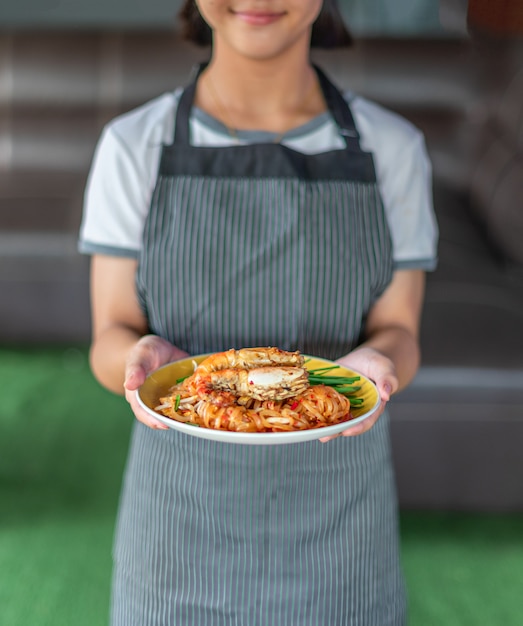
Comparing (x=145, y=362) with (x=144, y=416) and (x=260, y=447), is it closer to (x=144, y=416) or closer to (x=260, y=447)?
(x=144, y=416)

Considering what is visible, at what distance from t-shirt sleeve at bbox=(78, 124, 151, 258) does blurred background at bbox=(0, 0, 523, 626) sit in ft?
3.98

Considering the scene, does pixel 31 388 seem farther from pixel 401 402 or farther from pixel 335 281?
pixel 335 281

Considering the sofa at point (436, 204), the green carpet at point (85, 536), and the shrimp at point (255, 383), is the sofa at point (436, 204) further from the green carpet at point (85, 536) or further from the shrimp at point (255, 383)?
the shrimp at point (255, 383)

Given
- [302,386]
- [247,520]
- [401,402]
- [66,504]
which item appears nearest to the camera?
[302,386]

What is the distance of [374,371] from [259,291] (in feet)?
0.85

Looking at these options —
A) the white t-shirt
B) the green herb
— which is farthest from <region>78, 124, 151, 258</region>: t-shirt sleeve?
the green herb

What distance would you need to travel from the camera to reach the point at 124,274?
1319mm

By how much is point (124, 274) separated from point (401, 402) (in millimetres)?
1218

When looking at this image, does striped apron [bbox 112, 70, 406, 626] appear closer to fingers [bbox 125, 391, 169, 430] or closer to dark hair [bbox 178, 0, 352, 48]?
dark hair [bbox 178, 0, 352, 48]

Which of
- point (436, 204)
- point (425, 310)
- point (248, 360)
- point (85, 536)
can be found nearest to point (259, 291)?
point (248, 360)

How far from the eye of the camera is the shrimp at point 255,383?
3.52 feet

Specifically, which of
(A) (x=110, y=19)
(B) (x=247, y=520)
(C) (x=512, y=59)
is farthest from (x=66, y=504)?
(A) (x=110, y=19)

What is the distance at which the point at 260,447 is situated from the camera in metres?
1.26

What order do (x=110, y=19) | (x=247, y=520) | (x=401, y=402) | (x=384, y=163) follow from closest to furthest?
1. (x=247, y=520)
2. (x=384, y=163)
3. (x=401, y=402)
4. (x=110, y=19)
